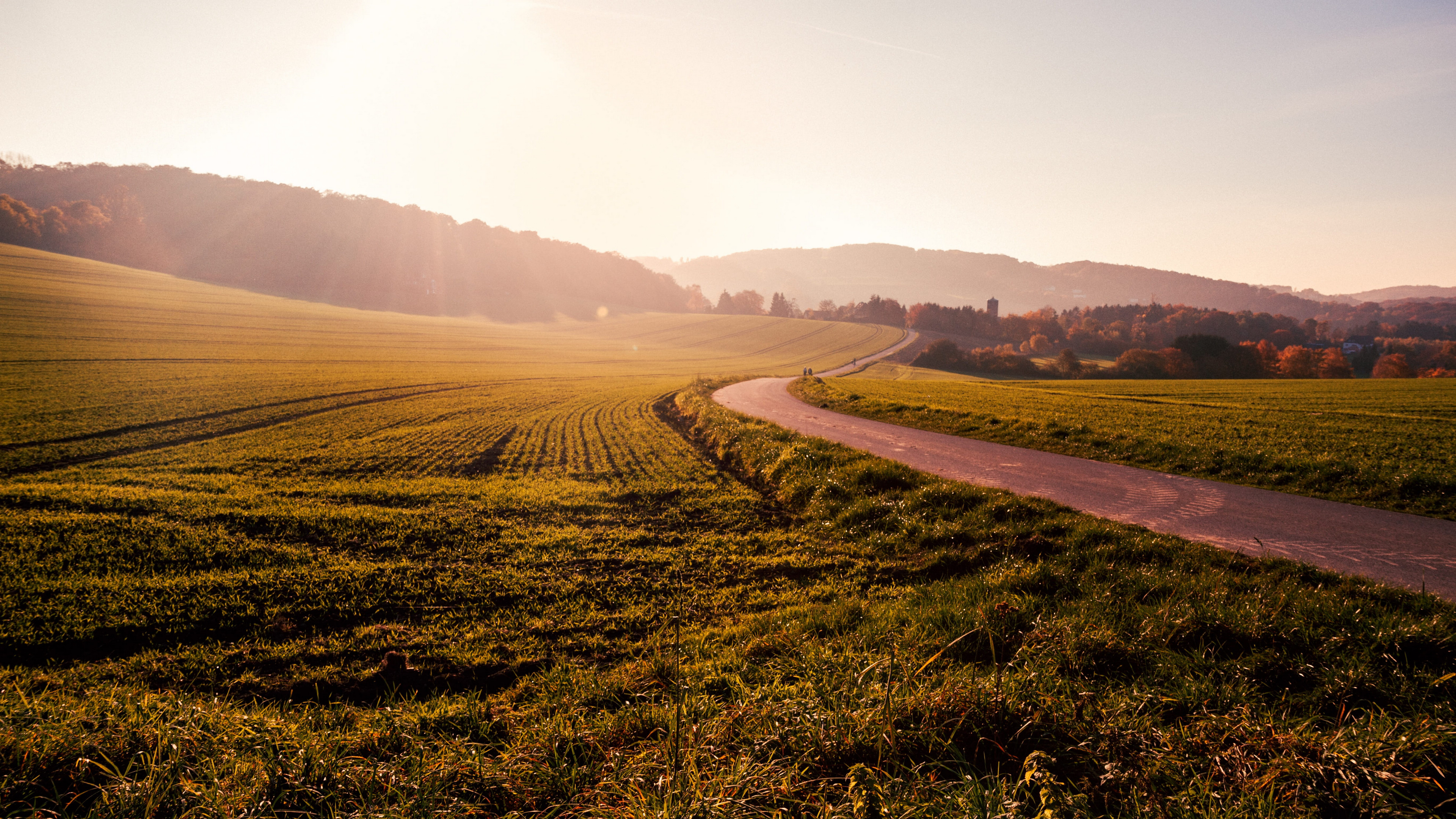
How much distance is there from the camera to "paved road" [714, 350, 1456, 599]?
7.27 metres

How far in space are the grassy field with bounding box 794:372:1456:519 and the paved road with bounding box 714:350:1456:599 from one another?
920mm

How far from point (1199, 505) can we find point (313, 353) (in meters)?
66.8

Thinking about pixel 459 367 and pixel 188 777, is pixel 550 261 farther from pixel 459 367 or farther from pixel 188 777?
pixel 188 777

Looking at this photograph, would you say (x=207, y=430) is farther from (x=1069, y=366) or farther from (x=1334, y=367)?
(x=1334, y=367)

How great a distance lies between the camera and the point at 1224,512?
9.55 m

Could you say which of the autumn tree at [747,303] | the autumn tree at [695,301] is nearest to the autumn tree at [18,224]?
the autumn tree at [695,301]

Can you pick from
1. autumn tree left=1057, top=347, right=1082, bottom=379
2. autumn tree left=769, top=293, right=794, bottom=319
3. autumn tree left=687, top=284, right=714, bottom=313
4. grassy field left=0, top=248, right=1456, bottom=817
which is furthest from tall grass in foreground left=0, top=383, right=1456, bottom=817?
autumn tree left=687, top=284, right=714, bottom=313

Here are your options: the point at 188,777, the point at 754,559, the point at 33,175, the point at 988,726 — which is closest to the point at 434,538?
the point at 754,559

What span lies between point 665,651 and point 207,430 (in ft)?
80.2

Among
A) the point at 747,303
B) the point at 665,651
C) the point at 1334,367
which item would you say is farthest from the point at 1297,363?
the point at 747,303

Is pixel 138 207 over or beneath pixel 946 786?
over

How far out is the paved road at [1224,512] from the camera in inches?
286

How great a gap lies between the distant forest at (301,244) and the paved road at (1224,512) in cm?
11834

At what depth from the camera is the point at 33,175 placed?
116875 mm
